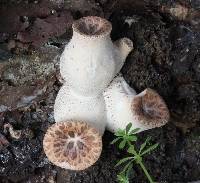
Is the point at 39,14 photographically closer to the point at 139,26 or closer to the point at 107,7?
the point at 107,7

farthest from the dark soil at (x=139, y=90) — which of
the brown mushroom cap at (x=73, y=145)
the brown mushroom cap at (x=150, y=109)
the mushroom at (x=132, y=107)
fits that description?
the brown mushroom cap at (x=73, y=145)

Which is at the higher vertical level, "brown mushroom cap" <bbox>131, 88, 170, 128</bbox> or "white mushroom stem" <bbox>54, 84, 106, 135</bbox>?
"brown mushroom cap" <bbox>131, 88, 170, 128</bbox>

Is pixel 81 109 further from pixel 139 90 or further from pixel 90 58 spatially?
pixel 139 90

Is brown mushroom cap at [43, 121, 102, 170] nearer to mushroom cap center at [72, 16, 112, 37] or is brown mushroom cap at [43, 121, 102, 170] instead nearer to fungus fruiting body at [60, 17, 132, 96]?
fungus fruiting body at [60, 17, 132, 96]

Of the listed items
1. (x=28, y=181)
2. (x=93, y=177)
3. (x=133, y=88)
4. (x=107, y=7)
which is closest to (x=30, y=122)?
(x=28, y=181)

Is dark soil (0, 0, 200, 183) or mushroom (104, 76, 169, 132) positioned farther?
dark soil (0, 0, 200, 183)

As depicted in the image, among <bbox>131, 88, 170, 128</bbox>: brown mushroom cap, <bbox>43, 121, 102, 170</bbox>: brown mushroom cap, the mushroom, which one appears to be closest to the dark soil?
the mushroom

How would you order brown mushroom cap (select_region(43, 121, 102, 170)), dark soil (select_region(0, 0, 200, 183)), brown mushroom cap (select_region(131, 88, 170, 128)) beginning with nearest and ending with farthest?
brown mushroom cap (select_region(43, 121, 102, 170)), brown mushroom cap (select_region(131, 88, 170, 128)), dark soil (select_region(0, 0, 200, 183))
